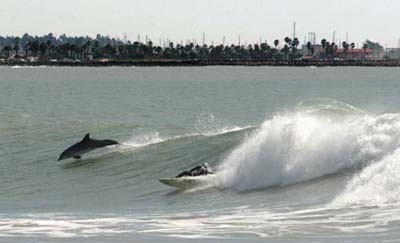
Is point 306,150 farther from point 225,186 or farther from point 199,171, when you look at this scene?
point 199,171

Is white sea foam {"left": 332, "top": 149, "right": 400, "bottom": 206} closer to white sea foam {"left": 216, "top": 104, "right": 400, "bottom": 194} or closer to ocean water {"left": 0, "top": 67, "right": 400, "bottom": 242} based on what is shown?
ocean water {"left": 0, "top": 67, "right": 400, "bottom": 242}

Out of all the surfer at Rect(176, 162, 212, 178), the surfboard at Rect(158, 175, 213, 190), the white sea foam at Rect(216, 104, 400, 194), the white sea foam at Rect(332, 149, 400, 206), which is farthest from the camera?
the surfer at Rect(176, 162, 212, 178)

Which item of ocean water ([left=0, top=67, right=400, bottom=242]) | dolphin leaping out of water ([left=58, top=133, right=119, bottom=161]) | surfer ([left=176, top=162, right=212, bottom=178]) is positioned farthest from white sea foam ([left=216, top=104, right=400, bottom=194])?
dolphin leaping out of water ([left=58, top=133, right=119, bottom=161])

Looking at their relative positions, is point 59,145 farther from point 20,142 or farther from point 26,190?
point 26,190

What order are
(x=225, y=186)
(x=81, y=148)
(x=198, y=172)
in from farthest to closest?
(x=81, y=148) < (x=198, y=172) < (x=225, y=186)

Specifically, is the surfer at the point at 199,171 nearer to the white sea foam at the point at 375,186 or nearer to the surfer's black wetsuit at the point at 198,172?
the surfer's black wetsuit at the point at 198,172

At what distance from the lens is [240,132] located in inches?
1362

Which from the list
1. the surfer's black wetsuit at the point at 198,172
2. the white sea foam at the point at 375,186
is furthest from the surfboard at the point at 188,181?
the white sea foam at the point at 375,186

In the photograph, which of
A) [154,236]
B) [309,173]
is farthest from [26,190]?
[154,236]

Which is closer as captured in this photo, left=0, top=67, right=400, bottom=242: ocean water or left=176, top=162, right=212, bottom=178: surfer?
left=0, top=67, right=400, bottom=242: ocean water

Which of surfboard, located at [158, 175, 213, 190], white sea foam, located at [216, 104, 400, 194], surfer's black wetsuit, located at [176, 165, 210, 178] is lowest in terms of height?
surfboard, located at [158, 175, 213, 190]

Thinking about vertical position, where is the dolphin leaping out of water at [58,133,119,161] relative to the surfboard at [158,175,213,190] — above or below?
below

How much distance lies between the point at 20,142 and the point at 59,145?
191 cm

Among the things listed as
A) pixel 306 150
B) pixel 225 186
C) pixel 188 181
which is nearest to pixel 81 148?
pixel 188 181
